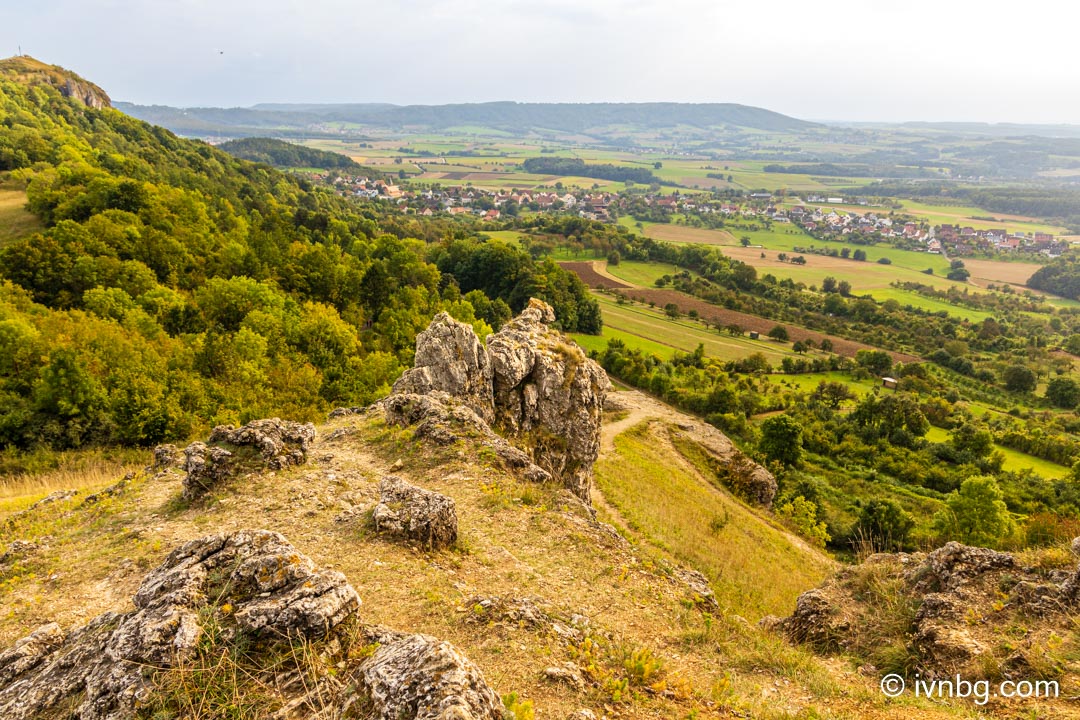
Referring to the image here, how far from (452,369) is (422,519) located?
1647 cm

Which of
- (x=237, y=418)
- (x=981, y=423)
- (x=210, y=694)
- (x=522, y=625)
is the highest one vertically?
(x=210, y=694)

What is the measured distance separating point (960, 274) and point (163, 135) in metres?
253

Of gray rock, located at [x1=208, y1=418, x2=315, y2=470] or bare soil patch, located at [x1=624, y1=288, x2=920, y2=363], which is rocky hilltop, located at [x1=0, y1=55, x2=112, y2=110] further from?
gray rock, located at [x1=208, y1=418, x2=315, y2=470]

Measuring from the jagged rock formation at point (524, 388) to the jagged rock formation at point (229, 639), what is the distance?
56.2 ft

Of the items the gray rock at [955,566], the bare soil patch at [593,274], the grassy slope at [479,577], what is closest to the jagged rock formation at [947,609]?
the gray rock at [955,566]

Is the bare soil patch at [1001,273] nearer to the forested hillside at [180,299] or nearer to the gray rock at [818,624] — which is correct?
the forested hillside at [180,299]

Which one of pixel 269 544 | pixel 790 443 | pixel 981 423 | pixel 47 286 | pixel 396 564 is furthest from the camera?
pixel 981 423

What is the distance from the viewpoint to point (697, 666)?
39.8 feet

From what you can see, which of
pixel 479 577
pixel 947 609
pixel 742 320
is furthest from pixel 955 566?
pixel 742 320

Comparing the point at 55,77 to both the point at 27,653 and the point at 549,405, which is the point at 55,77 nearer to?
the point at 549,405

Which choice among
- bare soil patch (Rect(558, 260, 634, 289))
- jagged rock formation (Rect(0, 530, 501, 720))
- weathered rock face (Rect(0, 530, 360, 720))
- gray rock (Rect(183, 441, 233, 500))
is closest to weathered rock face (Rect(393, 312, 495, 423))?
gray rock (Rect(183, 441, 233, 500))

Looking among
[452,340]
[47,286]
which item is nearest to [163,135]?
[47,286]

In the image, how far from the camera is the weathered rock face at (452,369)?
97.7 ft

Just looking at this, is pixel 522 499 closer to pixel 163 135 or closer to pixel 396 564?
pixel 396 564
